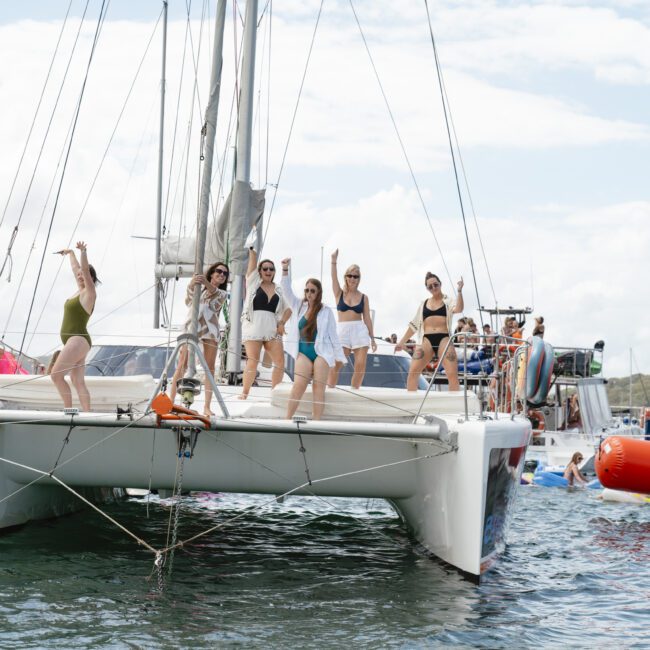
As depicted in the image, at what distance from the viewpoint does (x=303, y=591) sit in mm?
7062

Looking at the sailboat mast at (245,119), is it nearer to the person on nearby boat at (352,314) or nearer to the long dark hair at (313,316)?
the person on nearby boat at (352,314)

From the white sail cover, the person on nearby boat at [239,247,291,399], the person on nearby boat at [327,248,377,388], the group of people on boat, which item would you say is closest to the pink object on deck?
the white sail cover

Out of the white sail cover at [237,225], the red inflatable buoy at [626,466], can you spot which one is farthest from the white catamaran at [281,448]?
the red inflatable buoy at [626,466]

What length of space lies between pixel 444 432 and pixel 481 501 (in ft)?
1.79

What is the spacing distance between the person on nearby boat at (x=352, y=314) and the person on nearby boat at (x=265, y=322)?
1.87ft

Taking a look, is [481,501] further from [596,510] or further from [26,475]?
[596,510]

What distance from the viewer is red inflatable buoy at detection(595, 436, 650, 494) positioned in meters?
12.2

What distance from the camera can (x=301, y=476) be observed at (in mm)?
7621

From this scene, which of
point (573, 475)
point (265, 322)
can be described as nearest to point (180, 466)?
point (265, 322)

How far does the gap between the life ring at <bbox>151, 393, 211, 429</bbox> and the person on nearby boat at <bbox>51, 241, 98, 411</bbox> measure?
1.30m

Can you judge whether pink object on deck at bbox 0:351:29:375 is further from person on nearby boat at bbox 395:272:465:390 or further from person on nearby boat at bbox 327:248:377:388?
person on nearby boat at bbox 395:272:465:390

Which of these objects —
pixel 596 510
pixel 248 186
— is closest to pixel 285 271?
pixel 248 186

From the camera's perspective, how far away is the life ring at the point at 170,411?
6.37m

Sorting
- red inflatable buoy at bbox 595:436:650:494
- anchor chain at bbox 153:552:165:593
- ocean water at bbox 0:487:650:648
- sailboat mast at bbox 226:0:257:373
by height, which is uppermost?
sailboat mast at bbox 226:0:257:373
